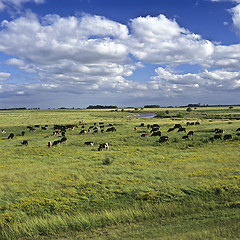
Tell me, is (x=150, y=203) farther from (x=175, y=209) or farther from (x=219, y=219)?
(x=219, y=219)

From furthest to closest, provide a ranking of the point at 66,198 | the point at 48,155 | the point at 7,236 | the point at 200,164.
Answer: the point at 48,155 < the point at 200,164 < the point at 66,198 < the point at 7,236

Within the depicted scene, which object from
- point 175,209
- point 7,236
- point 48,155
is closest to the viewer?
point 7,236

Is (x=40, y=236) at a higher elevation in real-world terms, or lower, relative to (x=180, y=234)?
lower

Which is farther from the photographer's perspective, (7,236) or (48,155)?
(48,155)

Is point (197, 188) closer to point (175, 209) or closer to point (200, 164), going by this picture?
point (175, 209)

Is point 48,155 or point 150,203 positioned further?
point 48,155

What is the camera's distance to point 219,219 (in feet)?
26.5

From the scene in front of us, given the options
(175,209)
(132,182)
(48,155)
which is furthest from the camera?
(48,155)

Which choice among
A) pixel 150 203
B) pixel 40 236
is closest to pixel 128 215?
pixel 150 203

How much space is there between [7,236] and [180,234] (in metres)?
6.14

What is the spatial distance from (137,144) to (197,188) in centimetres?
1729

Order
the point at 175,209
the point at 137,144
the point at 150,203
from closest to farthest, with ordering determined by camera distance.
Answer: the point at 175,209
the point at 150,203
the point at 137,144

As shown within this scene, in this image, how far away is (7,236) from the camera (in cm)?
805

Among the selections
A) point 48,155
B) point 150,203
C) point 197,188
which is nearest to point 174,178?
point 197,188
